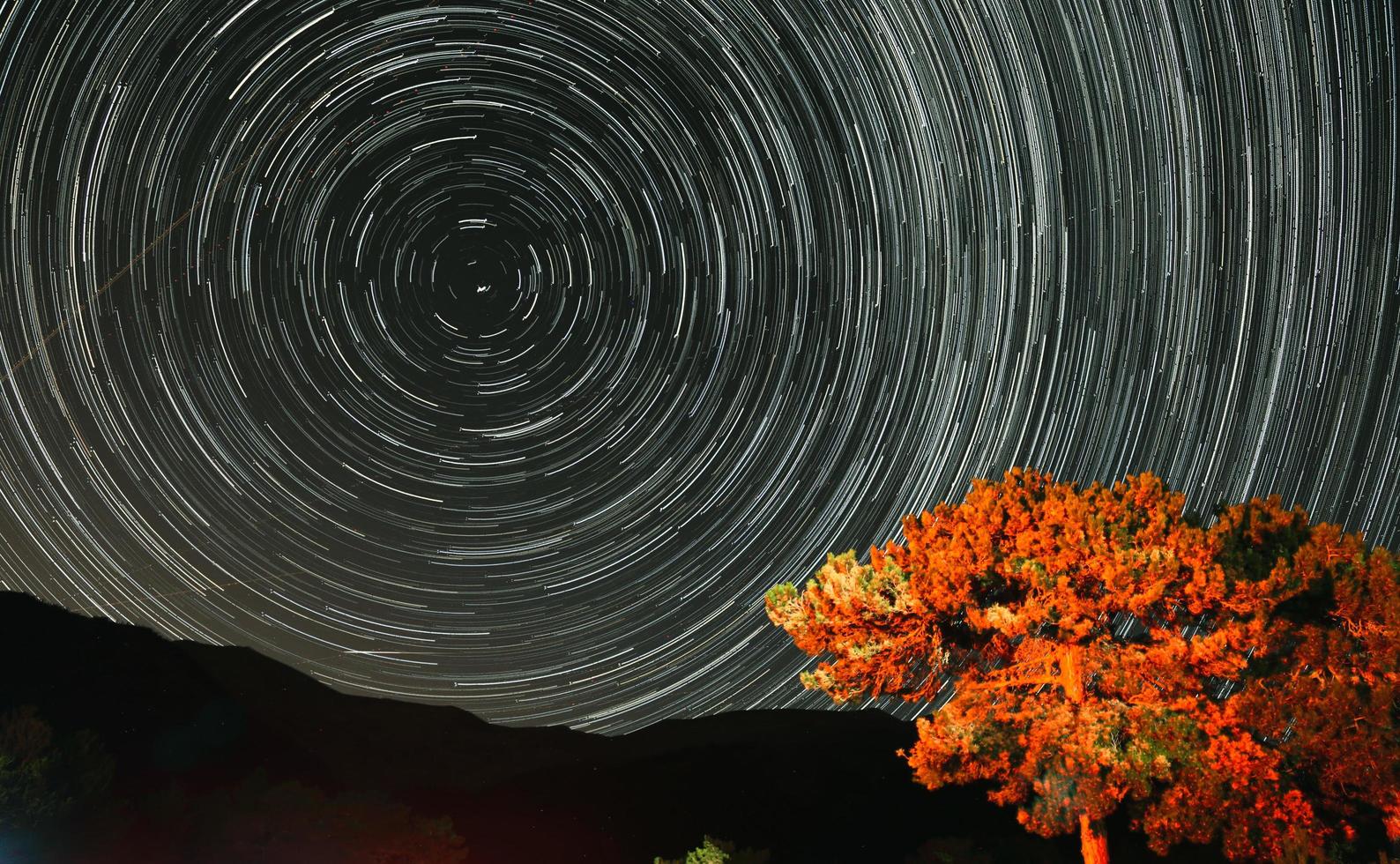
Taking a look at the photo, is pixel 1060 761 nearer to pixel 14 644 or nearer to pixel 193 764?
pixel 193 764

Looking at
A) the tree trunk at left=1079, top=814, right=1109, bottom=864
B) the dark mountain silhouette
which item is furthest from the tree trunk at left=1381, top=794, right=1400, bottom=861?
the dark mountain silhouette

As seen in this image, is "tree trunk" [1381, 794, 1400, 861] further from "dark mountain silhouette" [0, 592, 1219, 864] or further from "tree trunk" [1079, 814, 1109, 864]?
"dark mountain silhouette" [0, 592, 1219, 864]

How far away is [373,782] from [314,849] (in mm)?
16538

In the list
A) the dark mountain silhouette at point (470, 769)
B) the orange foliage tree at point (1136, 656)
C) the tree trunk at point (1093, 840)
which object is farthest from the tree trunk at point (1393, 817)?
the dark mountain silhouette at point (470, 769)

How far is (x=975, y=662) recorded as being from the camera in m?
12.6

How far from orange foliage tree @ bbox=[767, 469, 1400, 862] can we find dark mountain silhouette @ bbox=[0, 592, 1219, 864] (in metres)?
11.8

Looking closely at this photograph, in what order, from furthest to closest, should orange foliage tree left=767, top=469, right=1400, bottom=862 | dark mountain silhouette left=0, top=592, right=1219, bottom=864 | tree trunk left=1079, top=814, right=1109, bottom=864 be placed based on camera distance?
dark mountain silhouette left=0, top=592, right=1219, bottom=864
tree trunk left=1079, top=814, right=1109, bottom=864
orange foliage tree left=767, top=469, right=1400, bottom=862

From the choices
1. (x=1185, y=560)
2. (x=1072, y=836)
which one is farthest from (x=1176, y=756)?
(x=1072, y=836)

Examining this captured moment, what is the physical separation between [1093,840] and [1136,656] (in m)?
2.69

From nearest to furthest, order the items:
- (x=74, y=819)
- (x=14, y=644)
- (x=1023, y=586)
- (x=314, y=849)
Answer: (x=1023, y=586) → (x=74, y=819) → (x=314, y=849) → (x=14, y=644)

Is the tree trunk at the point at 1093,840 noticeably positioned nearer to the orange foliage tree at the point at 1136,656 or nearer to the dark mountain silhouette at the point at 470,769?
the orange foliage tree at the point at 1136,656

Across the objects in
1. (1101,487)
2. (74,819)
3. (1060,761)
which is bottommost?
(74,819)

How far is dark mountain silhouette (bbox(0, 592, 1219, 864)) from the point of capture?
1026 inches

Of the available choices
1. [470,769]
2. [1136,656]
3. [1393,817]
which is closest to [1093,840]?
[1136,656]
